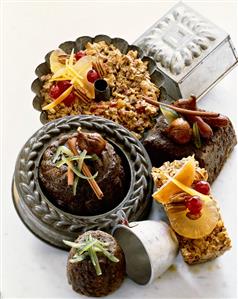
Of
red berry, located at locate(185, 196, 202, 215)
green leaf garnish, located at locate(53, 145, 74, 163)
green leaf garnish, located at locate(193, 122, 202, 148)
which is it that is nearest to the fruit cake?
green leaf garnish, located at locate(193, 122, 202, 148)

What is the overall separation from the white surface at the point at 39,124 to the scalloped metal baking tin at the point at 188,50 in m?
0.14

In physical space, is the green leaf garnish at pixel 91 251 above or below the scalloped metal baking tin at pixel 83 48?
below

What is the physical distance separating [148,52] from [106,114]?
18.7 inches

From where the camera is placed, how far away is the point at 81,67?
4.05 m

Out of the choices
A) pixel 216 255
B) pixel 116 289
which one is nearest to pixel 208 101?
pixel 216 255

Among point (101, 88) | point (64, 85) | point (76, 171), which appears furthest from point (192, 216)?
point (64, 85)

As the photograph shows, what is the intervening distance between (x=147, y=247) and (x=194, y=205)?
265mm

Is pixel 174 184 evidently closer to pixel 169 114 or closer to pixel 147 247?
pixel 147 247

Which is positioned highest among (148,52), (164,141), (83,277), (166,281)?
(148,52)

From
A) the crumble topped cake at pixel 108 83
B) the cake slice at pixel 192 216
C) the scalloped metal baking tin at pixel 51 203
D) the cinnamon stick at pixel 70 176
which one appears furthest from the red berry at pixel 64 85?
the cake slice at pixel 192 216

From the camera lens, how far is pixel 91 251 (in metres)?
3.41

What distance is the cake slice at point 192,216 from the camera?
11.6 ft

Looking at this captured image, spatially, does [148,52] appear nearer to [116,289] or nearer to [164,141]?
[164,141]

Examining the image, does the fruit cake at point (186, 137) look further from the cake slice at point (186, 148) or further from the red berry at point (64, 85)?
the red berry at point (64, 85)
